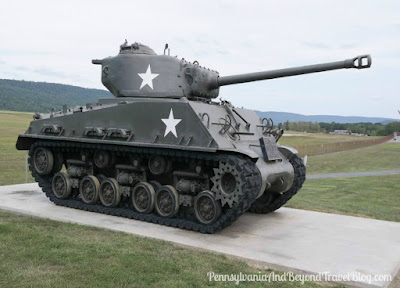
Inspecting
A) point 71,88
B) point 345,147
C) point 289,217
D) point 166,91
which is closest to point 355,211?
point 289,217

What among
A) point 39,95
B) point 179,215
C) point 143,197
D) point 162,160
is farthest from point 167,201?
point 39,95

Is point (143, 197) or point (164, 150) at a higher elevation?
point (164, 150)

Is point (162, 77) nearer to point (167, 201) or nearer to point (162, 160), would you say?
point (162, 160)

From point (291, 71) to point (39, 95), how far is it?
171298 millimetres

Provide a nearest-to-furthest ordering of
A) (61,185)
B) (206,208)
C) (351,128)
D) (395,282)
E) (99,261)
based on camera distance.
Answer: (395,282) → (99,261) → (206,208) → (61,185) → (351,128)

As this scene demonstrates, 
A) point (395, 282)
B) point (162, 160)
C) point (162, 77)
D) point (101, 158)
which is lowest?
point (395, 282)

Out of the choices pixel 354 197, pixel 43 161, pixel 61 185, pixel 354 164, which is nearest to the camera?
pixel 61 185

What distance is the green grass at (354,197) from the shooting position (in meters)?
13.1

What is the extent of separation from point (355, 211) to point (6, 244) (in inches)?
357

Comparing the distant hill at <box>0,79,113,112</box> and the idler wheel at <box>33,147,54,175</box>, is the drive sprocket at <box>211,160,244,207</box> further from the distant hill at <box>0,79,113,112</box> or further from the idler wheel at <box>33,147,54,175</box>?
the distant hill at <box>0,79,113,112</box>

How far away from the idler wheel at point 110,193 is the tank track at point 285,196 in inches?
140

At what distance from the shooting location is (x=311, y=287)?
268 inches

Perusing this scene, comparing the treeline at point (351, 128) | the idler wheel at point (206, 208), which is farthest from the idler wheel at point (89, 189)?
the treeline at point (351, 128)

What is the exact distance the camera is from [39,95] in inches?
6693
